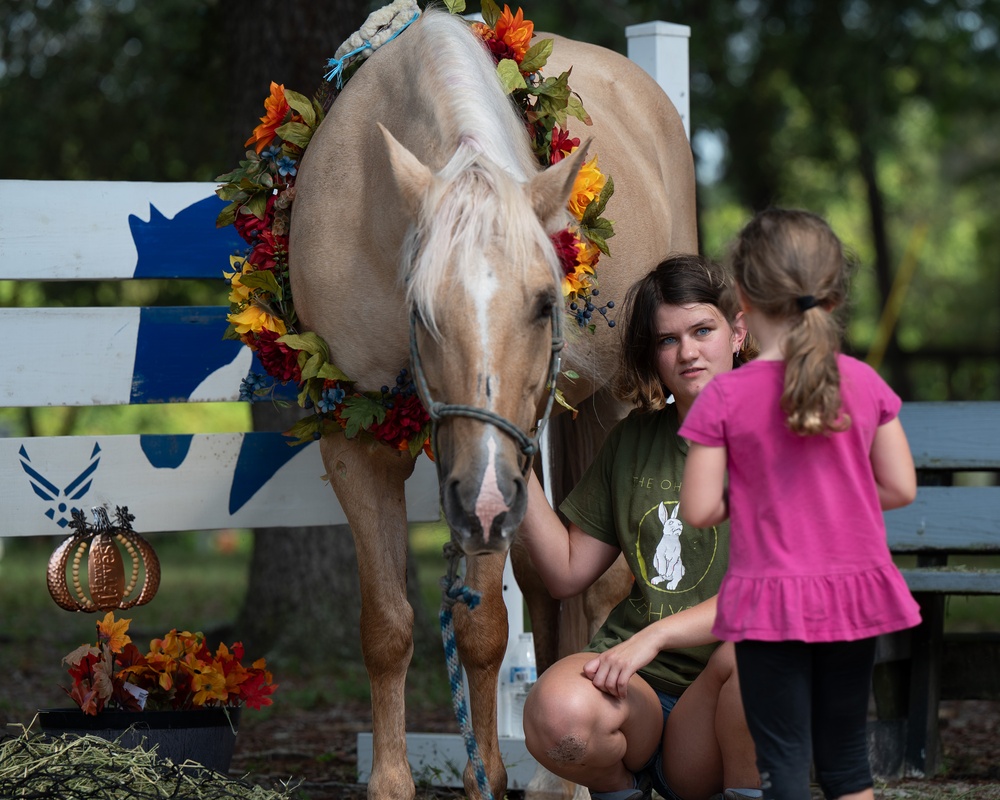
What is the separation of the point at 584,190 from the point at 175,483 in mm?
1817

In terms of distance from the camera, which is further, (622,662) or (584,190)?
(584,190)

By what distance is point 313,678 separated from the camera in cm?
585

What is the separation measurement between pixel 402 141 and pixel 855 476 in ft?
4.75

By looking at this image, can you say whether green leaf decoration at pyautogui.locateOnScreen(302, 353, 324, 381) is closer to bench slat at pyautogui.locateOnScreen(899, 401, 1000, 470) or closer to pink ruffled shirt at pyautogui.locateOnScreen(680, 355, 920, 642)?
pink ruffled shirt at pyautogui.locateOnScreen(680, 355, 920, 642)

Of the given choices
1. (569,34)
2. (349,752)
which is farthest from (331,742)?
(569,34)

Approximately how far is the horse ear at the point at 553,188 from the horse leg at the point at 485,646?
914 millimetres

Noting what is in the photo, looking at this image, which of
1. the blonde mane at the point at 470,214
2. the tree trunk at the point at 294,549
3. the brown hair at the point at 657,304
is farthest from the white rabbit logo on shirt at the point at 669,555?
the tree trunk at the point at 294,549

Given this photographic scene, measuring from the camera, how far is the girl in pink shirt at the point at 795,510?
2.15 m

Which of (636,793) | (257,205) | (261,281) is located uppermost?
(257,205)

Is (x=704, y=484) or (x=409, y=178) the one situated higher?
(x=409, y=178)

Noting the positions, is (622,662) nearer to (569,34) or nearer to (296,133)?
(296,133)

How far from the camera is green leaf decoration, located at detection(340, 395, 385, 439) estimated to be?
304cm

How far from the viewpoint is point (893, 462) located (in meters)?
2.21

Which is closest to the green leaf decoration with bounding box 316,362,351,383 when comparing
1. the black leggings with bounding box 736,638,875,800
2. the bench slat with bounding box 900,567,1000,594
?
the black leggings with bounding box 736,638,875,800
